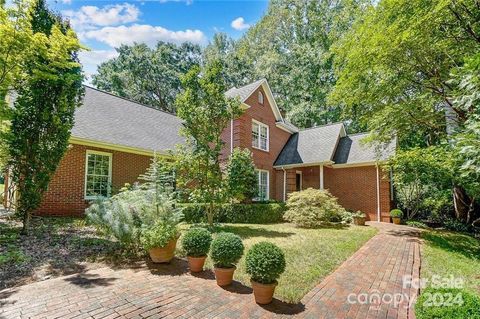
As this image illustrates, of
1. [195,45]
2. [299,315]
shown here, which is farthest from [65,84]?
[195,45]

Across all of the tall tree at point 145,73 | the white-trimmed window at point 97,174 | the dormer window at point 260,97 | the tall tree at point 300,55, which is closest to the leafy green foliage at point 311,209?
the dormer window at point 260,97

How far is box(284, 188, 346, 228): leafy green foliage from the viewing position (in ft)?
39.1

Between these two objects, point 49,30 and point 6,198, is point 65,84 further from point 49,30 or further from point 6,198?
point 6,198

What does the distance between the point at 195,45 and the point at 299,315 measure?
36297mm

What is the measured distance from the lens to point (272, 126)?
18.5 meters

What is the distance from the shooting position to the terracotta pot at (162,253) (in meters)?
5.64

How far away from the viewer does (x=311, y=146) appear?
18203mm

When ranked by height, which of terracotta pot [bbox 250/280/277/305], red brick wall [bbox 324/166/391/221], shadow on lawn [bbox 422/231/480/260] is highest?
red brick wall [bbox 324/166/391/221]

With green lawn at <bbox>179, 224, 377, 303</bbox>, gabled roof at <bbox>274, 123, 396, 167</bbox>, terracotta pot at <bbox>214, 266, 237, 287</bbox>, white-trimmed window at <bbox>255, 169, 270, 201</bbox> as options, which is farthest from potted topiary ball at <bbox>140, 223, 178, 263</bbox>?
gabled roof at <bbox>274, 123, 396, 167</bbox>

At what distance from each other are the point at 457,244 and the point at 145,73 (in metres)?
32.2

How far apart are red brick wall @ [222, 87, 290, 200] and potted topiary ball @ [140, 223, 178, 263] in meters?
9.87

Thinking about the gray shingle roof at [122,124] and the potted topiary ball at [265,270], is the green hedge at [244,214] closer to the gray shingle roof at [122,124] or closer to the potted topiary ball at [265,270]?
the gray shingle roof at [122,124]

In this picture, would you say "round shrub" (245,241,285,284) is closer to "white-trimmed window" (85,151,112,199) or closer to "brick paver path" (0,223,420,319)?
"brick paver path" (0,223,420,319)

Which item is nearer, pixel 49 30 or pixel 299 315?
pixel 299 315
